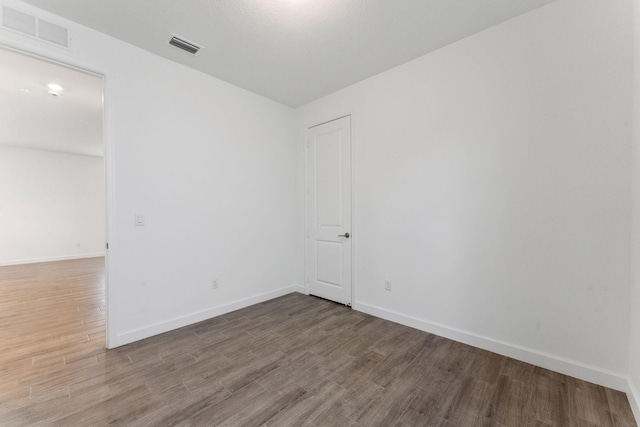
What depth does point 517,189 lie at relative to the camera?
7.26 ft

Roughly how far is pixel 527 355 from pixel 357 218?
209cm

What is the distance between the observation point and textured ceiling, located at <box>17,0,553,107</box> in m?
2.06

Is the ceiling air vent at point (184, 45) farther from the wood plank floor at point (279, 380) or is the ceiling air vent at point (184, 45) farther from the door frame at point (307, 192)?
the wood plank floor at point (279, 380)

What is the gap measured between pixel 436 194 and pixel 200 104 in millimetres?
2944

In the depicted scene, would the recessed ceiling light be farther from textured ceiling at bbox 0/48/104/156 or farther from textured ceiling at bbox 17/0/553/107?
textured ceiling at bbox 17/0/553/107

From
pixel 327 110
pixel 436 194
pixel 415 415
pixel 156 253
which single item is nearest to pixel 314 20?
pixel 327 110

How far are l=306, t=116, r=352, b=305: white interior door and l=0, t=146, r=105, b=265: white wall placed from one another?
7.87 metres

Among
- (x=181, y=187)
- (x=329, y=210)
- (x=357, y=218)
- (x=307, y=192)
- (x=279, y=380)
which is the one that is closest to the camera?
(x=279, y=380)

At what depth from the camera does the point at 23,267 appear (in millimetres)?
6207

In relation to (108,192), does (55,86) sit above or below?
above

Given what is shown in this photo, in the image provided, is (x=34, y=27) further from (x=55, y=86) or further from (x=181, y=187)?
(x=55, y=86)

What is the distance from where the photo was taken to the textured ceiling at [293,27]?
2064mm

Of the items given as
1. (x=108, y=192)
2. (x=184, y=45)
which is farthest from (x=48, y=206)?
(x=184, y=45)

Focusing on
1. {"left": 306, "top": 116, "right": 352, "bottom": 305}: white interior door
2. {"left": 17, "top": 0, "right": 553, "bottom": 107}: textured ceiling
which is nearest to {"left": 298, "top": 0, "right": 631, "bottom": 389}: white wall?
{"left": 17, "top": 0, "right": 553, "bottom": 107}: textured ceiling
